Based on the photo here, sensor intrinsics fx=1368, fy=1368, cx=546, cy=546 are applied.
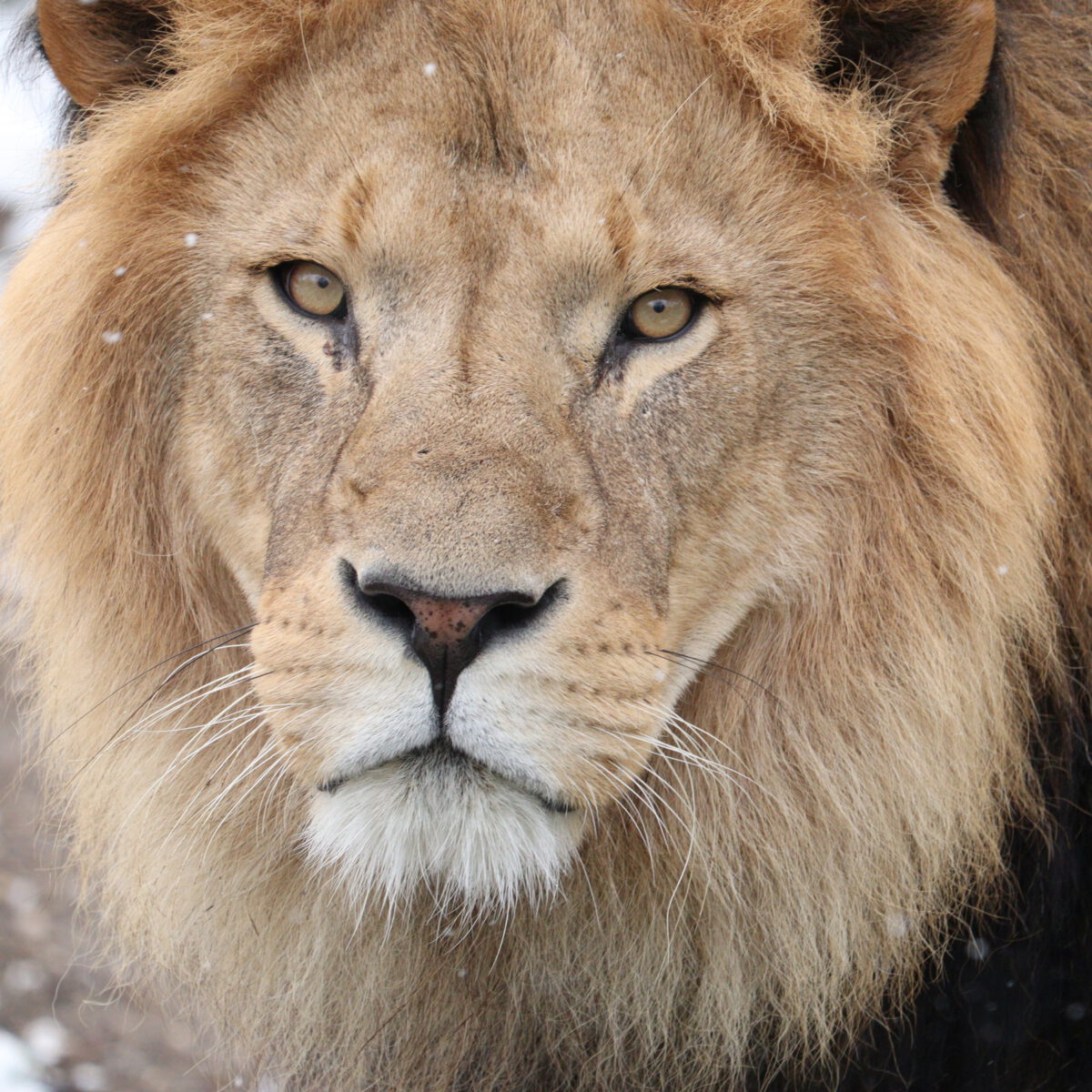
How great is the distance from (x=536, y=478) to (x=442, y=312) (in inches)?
12.0

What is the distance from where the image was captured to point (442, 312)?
1.97 meters

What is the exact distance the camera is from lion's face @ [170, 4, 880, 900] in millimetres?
1749

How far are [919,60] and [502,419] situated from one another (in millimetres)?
861

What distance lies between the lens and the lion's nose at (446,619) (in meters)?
1.66

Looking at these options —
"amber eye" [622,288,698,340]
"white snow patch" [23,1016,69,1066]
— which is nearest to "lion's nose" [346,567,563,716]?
"amber eye" [622,288,698,340]

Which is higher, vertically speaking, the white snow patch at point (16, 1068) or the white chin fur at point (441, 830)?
the white chin fur at point (441, 830)

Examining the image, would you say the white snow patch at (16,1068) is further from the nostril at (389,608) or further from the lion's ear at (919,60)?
the lion's ear at (919,60)

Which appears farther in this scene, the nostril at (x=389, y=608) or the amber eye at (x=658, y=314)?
Answer: the amber eye at (x=658, y=314)

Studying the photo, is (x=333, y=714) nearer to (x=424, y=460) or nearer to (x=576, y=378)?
(x=424, y=460)

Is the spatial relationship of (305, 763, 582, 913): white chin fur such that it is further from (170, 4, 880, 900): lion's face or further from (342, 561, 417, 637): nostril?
(342, 561, 417, 637): nostril

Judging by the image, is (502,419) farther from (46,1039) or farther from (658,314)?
(46,1039)

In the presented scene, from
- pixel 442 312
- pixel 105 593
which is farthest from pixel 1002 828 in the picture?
pixel 105 593

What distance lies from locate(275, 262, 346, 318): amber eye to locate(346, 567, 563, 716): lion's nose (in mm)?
532

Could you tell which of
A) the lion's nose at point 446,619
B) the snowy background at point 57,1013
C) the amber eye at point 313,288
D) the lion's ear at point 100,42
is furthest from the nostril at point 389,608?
the snowy background at point 57,1013
